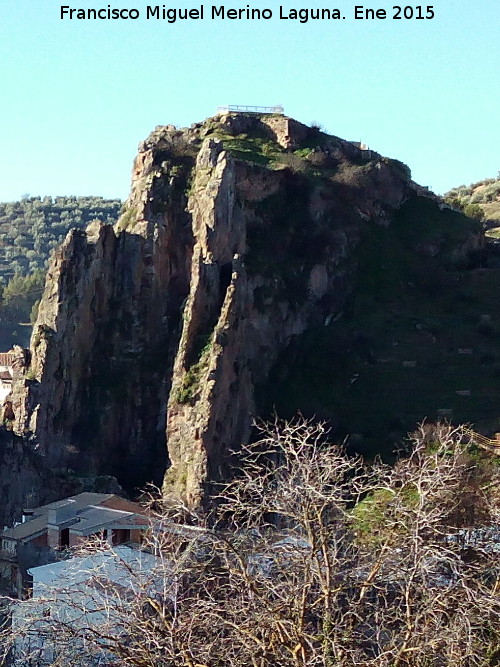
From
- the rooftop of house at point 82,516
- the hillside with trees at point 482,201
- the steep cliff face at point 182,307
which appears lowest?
the rooftop of house at point 82,516

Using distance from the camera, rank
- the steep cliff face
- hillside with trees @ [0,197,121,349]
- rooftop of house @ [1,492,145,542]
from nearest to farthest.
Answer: rooftop of house @ [1,492,145,542], the steep cliff face, hillside with trees @ [0,197,121,349]

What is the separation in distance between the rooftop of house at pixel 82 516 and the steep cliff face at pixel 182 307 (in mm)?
4311

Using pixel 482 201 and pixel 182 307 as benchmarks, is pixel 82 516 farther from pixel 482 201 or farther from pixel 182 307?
pixel 482 201

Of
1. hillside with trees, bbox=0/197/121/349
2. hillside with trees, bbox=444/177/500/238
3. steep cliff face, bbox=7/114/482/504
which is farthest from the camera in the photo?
hillside with trees, bbox=0/197/121/349

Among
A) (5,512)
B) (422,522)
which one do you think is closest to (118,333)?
(5,512)

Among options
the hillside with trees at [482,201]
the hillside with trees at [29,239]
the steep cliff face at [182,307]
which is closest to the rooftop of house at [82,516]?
the steep cliff face at [182,307]

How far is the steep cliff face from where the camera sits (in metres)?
39.9

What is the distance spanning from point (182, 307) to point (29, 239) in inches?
3150

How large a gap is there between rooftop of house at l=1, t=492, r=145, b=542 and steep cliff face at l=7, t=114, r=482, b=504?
4311 mm

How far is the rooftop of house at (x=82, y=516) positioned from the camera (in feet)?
101

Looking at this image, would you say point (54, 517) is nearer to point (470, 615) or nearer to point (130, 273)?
point (130, 273)

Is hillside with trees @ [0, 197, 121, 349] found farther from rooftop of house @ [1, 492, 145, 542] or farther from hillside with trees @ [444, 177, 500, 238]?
rooftop of house @ [1, 492, 145, 542]

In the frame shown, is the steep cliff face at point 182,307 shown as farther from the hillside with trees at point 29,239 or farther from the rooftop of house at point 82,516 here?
the hillside with trees at point 29,239

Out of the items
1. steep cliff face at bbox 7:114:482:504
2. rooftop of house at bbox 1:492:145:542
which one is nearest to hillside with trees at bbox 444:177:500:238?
steep cliff face at bbox 7:114:482:504
